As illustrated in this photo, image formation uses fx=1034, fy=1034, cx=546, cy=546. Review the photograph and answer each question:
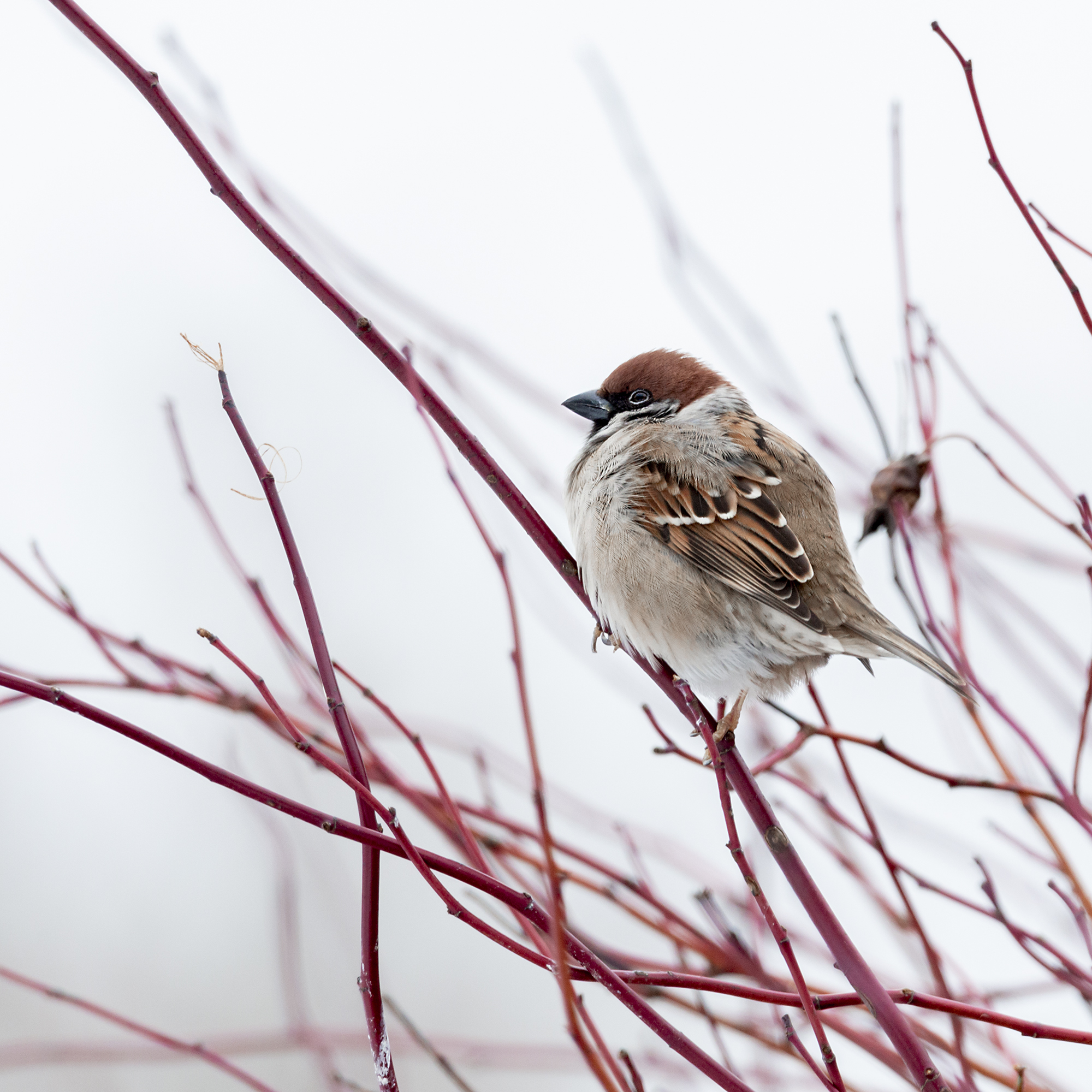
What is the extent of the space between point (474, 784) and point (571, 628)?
4.66 metres

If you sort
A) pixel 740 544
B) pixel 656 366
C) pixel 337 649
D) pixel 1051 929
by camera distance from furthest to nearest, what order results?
pixel 337 649, pixel 656 366, pixel 740 544, pixel 1051 929

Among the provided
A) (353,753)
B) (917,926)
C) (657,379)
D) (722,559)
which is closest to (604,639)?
(722,559)

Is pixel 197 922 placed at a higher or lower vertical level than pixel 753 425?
lower

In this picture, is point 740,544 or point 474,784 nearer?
point 740,544

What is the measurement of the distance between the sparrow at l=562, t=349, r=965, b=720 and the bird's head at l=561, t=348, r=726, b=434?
182mm

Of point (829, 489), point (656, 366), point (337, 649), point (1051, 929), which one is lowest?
point (1051, 929)

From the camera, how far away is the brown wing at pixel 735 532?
7.64 ft

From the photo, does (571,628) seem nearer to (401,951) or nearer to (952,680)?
(952,680)

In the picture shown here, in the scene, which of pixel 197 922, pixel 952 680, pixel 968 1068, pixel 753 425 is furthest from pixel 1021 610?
pixel 197 922

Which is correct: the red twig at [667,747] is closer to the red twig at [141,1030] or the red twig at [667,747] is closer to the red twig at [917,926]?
the red twig at [917,926]

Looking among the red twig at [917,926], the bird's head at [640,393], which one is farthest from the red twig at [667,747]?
the bird's head at [640,393]

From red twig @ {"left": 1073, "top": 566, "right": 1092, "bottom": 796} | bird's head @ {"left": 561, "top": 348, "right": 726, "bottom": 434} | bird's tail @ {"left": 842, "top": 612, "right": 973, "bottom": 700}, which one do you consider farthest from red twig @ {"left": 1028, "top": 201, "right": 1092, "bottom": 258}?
bird's head @ {"left": 561, "top": 348, "right": 726, "bottom": 434}

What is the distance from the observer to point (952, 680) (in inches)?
70.4

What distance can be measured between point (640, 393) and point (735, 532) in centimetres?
65
